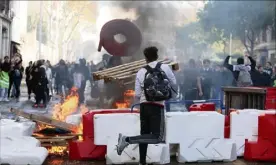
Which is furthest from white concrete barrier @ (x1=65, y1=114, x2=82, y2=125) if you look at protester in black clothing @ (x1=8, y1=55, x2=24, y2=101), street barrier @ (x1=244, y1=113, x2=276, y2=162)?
protester in black clothing @ (x1=8, y1=55, x2=24, y2=101)

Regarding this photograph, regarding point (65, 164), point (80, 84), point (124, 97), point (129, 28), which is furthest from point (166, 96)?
point (80, 84)

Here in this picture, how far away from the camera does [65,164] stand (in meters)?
6.62

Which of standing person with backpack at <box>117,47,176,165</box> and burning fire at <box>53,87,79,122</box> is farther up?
standing person with backpack at <box>117,47,176,165</box>

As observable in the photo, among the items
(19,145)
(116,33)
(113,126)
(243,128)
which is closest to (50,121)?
(19,145)

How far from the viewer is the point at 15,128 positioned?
679cm

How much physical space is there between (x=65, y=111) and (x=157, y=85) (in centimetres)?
768

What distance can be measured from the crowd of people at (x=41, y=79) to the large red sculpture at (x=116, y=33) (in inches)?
144

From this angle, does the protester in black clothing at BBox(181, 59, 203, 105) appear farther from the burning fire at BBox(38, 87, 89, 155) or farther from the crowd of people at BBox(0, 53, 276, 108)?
the burning fire at BBox(38, 87, 89, 155)

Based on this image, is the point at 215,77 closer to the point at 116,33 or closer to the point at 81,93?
the point at 116,33

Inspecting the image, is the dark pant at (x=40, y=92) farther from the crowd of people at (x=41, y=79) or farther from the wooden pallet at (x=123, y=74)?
the wooden pallet at (x=123, y=74)

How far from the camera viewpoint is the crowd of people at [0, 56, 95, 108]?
1628 centimetres

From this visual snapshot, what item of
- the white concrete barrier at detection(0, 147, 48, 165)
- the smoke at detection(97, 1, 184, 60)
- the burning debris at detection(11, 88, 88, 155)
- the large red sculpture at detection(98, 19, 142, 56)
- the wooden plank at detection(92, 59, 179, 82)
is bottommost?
the white concrete barrier at detection(0, 147, 48, 165)

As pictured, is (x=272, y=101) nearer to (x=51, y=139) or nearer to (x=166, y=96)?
(x=166, y=96)

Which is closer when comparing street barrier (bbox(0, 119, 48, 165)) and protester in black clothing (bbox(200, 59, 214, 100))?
street barrier (bbox(0, 119, 48, 165))
